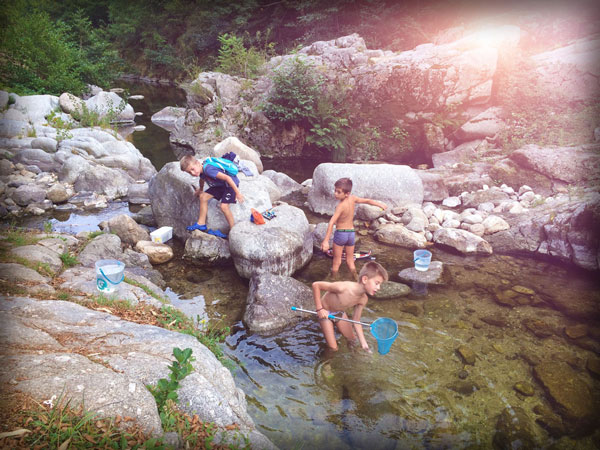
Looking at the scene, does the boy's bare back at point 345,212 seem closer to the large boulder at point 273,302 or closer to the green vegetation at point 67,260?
the large boulder at point 273,302

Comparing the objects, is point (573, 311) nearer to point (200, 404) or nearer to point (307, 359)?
point (307, 359)

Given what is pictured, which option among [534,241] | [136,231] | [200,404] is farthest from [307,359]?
[534,241]

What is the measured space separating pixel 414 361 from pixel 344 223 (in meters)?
2.84

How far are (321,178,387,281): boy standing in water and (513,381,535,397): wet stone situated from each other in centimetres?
312

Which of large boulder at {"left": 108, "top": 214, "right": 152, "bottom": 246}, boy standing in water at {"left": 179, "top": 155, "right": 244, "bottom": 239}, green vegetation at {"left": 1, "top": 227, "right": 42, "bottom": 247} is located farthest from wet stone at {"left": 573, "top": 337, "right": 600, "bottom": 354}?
green vegetation at {"left": 1, "top": 227, "right": 42, "bottom": 247}

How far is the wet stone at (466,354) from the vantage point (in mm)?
4742

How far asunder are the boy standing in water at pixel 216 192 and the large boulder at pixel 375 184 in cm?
292

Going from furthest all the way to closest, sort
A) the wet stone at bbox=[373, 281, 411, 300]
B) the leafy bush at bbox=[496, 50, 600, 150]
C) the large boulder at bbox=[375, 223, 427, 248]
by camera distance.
→ the leafy bush at bbox=[496, 50, 600, 150]
the large boulder at bbox=[375, 223, 427, 248]
the wet stone at bbox=[373, 281, 411, 300]

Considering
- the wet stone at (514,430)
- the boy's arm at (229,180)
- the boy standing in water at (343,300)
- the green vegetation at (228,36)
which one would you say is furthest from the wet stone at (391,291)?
the green vegetation at (228,36)

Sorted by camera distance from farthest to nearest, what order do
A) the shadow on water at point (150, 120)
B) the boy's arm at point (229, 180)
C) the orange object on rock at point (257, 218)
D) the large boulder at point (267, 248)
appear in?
the shadow on water at point (150, 120) → the boy's arm at point (229, 180) → the orange object on rock at point (257, 218) → the large boulder at point (267, 248)

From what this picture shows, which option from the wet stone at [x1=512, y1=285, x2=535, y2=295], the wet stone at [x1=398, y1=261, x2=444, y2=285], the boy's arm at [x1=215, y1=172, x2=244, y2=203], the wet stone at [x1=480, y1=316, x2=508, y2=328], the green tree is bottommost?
the wet stone at [x1=480, y1=316, x2=508, y2=328]

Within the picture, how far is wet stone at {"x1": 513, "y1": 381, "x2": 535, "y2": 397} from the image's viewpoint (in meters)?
4.26

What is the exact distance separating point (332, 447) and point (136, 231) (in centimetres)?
610

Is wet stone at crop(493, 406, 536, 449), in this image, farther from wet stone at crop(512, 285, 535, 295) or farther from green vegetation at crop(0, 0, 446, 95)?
green vegetation at crop(0, 0, 446, 95)
